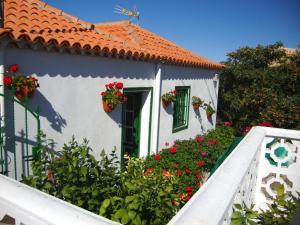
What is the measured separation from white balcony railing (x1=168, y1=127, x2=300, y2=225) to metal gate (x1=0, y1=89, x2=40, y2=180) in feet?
9.60

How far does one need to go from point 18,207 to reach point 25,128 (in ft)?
10.1

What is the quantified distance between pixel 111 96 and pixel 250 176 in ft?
11.6

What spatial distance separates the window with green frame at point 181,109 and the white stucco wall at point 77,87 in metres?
1.94

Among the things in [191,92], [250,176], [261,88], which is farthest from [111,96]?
[261,88]

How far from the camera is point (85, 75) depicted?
199 inches

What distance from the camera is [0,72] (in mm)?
3586

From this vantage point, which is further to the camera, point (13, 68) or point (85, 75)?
point (85, 75)

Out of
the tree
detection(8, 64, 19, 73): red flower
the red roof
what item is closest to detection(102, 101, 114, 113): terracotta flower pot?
the red roof

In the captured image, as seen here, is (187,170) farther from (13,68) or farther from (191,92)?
(13,68)

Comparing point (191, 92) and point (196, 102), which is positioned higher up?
point (191, 92)

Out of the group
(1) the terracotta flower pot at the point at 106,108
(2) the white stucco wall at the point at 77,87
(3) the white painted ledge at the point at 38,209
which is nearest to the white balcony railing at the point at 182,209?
(3) the white painted ledge at the point at 38,209

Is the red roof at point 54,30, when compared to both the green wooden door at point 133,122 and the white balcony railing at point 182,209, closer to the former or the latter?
the green wooden door at point 133,122

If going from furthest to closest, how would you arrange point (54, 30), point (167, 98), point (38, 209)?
1. point (167, 98)
2. point (54, 30)
3. point (38, 209)

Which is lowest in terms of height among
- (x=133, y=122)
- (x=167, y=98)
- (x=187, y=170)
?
(x=187, y=170)
